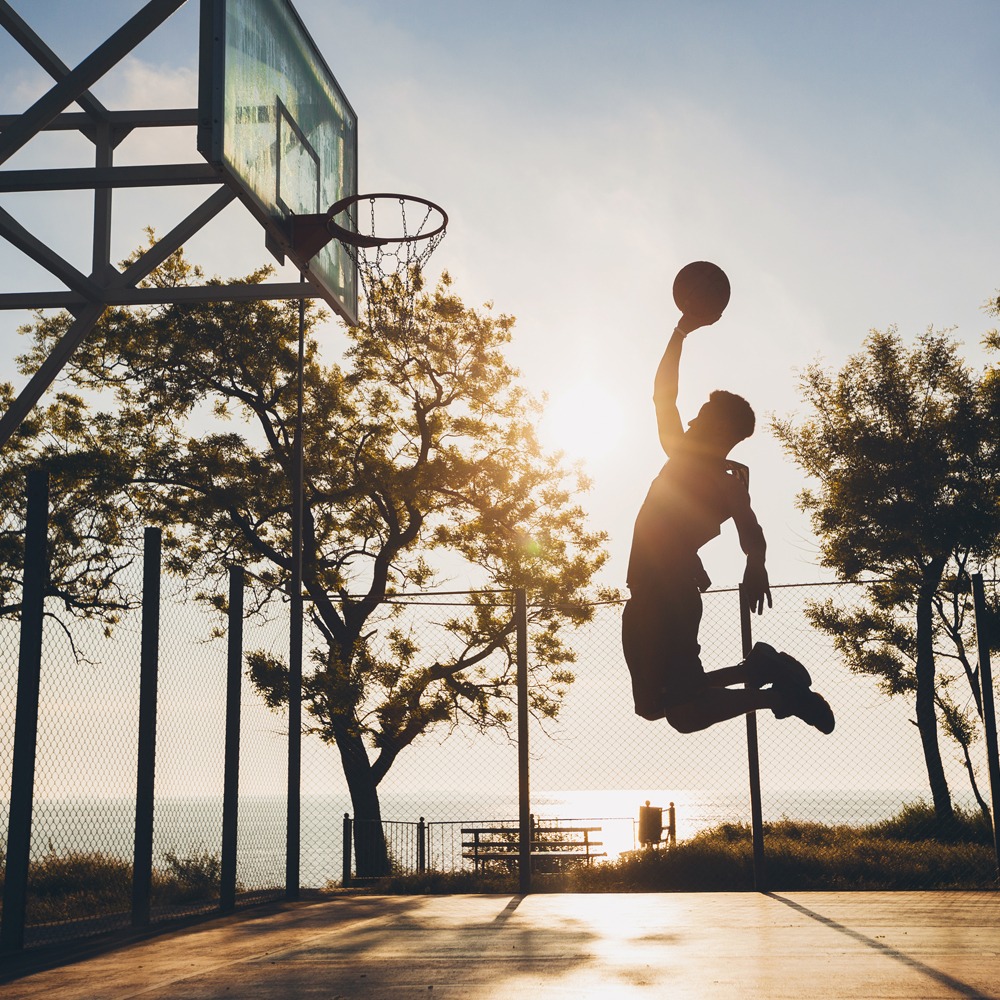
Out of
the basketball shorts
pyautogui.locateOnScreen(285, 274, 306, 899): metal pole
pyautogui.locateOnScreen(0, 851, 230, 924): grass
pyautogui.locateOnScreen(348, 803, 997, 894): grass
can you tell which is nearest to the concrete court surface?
pyautogui.locateOnScreen(348, 803, 997, 894): grass

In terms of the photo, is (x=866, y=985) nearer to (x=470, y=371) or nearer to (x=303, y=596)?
(x=303, y=596)

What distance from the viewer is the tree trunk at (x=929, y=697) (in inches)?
466

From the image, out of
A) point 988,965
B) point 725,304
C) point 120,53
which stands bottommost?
point 988,965

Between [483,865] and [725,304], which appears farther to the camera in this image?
[483,865]

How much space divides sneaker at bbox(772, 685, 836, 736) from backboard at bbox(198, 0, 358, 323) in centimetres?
479

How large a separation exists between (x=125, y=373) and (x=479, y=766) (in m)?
10.8

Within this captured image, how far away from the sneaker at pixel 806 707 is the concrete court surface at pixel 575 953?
6.50ft

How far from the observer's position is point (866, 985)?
14.3 ft

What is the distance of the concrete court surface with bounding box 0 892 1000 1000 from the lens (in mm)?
4453

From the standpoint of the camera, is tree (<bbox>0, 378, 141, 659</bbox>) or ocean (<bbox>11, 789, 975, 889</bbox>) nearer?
ocean (<bbox>11, 789, 975, 889</bbox>)

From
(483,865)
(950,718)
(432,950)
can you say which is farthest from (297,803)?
(950,718)

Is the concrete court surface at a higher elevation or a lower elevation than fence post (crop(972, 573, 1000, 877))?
lower

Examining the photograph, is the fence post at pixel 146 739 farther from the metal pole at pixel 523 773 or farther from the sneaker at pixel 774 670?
the sneaker at pixel 774 670

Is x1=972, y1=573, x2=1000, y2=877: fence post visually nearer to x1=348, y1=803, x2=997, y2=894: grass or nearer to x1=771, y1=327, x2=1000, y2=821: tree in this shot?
x1=348, y1=803, x2=997, y2=894: grass
